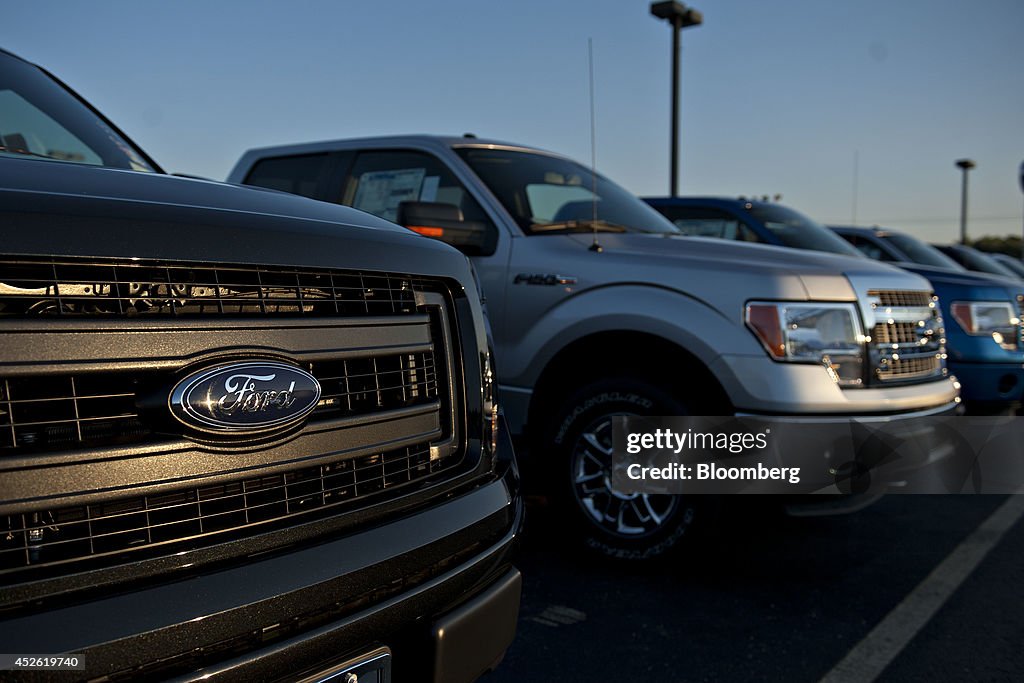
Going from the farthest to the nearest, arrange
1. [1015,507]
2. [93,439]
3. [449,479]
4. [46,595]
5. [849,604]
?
[1015,507] → [849,604] → [449,479] → [93,439] → [46,595]

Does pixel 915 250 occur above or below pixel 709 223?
below

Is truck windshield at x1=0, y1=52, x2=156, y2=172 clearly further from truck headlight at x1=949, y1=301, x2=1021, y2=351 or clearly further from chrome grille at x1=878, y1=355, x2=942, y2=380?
truck headlight at x1=949, y1=301, x2=1021, y2=351

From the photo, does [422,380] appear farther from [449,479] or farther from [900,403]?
[900,403]

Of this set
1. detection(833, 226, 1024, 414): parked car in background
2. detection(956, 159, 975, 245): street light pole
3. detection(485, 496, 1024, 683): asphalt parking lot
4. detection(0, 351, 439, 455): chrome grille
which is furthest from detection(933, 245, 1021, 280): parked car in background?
detection(956, 159, 975, 245): street light pole

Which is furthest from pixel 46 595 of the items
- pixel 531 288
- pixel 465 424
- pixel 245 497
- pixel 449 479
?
pixel 531 288

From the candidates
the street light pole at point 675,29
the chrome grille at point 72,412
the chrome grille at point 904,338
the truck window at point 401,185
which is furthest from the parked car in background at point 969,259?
the chrome grille at point 72,412

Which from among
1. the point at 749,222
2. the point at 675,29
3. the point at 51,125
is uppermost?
the point at 675,29

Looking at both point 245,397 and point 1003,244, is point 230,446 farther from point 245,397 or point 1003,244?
point 1003,244

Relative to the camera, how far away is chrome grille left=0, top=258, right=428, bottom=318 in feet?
4.28

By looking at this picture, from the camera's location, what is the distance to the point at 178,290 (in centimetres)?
148

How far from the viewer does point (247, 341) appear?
4.99 feet

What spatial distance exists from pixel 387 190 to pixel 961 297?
4.28 m

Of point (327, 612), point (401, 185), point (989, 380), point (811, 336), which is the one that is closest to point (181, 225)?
point (327, 612)

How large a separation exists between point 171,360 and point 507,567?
95 centimetres
